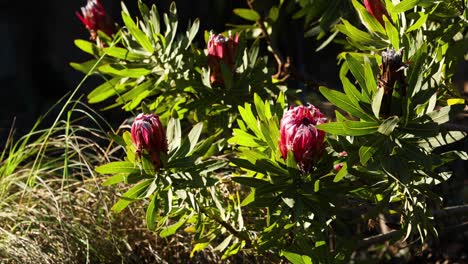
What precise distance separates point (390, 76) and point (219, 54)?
34.0 inches

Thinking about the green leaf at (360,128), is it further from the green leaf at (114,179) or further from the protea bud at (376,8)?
the green leaf at (114,179)

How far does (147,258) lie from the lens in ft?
10.9

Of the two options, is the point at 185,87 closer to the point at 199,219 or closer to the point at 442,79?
the point at 199,219

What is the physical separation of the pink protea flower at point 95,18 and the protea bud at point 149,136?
816mm

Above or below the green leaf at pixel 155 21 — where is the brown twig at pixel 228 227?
below

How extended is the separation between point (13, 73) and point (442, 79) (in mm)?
4787

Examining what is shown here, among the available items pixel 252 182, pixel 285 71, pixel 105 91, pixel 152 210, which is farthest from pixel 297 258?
pixel 105 91

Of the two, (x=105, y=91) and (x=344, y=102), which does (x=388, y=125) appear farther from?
(x=105, y=91)

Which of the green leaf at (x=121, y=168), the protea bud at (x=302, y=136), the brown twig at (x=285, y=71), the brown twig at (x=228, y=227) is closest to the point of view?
the protea bud at (x=302, y=136)

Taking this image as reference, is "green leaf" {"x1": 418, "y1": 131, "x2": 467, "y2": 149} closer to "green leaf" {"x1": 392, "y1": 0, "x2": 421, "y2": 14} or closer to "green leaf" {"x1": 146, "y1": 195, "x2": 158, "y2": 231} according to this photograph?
"green leaf" {"x1": 392, "y1": 0, "x2": 421, "y2": 14}

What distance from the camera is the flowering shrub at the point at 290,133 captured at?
2084 mm

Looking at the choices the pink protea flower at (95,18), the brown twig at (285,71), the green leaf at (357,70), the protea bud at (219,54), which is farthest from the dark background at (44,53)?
the green leaf at (357,70)

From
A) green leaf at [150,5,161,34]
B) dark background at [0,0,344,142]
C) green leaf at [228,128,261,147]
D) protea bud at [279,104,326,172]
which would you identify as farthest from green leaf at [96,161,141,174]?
dark background at [0,0,344,142]

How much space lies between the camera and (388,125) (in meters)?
2.02
